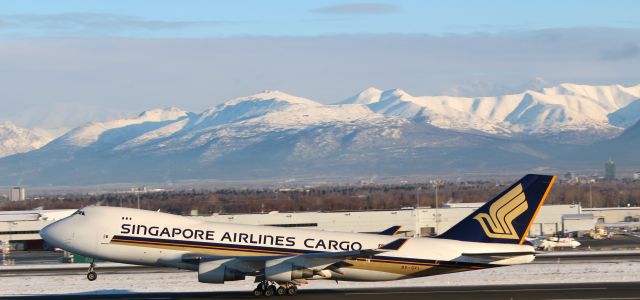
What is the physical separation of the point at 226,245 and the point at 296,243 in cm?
357

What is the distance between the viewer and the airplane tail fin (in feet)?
182

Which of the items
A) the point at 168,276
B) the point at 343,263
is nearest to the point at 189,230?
the point at 343,263

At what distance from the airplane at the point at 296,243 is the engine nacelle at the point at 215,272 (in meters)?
0.57

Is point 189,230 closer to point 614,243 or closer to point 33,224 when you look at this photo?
point 614,243

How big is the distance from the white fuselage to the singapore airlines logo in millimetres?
743

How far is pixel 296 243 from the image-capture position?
186 ft

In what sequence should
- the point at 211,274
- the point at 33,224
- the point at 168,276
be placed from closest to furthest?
1. the point at 211,274
2. the point at 168,276
3. the point at 33,224

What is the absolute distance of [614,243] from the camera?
393ft

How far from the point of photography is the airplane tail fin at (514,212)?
2183 inches

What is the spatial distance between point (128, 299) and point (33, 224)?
3267 inches

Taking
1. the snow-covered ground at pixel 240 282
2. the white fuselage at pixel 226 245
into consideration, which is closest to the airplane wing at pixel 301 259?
the white fuselage at pixel 226 245

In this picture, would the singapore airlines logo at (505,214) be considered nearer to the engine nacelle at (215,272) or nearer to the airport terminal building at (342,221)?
the engine nacelle at (215,272)

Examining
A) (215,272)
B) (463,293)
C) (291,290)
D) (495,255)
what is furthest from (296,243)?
(495,255)

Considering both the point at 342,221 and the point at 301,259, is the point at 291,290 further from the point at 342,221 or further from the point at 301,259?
the point at 342,221
